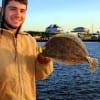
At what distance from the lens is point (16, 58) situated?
493cm

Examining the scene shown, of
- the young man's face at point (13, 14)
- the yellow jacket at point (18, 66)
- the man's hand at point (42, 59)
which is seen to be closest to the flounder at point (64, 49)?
the man's hand at point (42, 59)

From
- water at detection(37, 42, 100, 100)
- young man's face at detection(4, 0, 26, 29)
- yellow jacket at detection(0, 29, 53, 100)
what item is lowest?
water at detection(37, 42, 100, 100)

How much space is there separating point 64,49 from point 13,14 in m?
0.79

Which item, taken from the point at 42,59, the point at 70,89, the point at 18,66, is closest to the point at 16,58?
the point at 18,66

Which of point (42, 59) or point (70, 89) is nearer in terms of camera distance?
point (42, 59)

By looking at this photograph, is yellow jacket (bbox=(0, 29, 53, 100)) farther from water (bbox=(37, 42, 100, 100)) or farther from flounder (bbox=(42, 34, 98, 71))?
water (bbox=(37, 42, 100, 100))

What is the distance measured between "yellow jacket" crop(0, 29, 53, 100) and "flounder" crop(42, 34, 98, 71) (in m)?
0.24

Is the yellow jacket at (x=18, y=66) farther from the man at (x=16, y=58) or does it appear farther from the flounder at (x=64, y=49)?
the flounder at (x=64, y=49)

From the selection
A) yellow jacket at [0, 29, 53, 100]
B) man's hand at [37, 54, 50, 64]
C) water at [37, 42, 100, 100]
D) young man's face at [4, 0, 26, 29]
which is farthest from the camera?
water at [37, 42, 100, 100]

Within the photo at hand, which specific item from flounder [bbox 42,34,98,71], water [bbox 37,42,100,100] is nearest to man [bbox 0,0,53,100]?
flounder [bbox 42,34,98,71]

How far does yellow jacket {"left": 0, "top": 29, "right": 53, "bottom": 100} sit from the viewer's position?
4.82 m

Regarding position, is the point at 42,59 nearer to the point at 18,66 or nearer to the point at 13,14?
the point at 18,66

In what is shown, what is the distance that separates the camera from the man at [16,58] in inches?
190

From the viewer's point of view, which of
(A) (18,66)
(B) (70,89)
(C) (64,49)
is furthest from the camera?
(B) (70,89)
